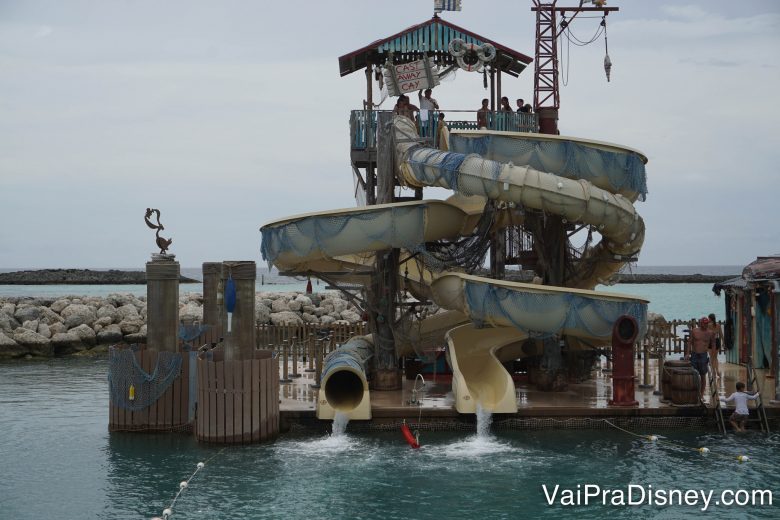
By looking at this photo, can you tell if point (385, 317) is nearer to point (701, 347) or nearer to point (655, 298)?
point (701, 347)

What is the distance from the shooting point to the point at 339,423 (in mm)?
20562

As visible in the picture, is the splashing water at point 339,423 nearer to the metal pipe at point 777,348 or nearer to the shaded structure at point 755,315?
the shaded structure at point 755,315

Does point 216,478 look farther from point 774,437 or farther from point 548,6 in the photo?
point 548,6

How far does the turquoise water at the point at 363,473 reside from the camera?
1600 cm

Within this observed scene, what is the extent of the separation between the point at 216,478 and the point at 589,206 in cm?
1000

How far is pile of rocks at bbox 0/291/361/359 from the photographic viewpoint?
131ft

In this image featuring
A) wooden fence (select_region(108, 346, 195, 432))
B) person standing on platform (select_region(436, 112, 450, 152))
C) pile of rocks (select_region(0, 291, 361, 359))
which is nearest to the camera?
wooden fence (select_region(108, 346, 195, 432))

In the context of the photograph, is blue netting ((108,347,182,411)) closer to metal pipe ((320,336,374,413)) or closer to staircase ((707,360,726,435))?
metal pipe ((320,336,374,413))

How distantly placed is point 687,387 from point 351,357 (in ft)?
24.1

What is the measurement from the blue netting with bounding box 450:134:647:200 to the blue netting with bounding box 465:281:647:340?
3090mm

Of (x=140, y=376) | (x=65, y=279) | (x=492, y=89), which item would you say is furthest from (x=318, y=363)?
(x=65, y=279)

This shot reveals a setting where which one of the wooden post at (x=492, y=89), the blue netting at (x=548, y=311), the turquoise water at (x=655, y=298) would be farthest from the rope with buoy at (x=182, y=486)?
the turquoise water at (x=655, y=298)

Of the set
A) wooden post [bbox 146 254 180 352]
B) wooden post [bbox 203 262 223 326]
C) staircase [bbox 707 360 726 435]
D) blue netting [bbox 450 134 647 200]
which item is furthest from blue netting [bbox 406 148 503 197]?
wooden post [bbox 203 262 223 326]

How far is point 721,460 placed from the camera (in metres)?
18.6
